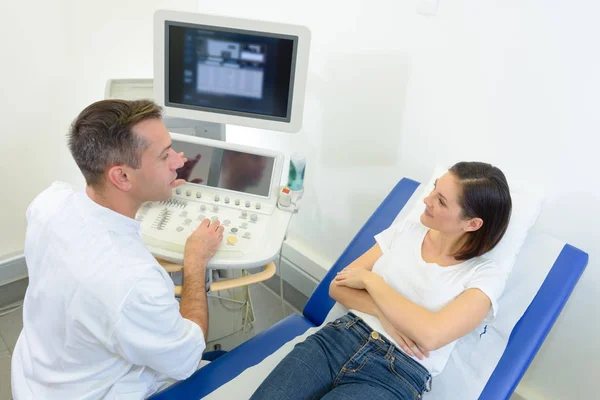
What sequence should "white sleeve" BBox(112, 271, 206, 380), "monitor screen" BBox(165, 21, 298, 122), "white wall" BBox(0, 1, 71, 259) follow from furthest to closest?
"white wall" BBox(0, 1, 71, 259) → "monitor screen" BBox(165, 21, 298, 122) → "white sleeve" BBox(112, 271, 206, 380)

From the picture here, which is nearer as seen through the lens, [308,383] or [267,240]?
[308,383]

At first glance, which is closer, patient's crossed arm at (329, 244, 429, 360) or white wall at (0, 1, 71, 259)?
patient's crossed arm at (329, 244, 429, 360)

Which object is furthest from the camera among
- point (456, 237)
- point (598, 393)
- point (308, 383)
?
point (598, 393)

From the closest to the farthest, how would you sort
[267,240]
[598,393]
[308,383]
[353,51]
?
[308,383] → [267,240] → [598,393] → [353,51]

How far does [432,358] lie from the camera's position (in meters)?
1.31

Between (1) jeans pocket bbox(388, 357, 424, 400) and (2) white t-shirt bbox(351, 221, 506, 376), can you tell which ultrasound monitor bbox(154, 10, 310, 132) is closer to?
(2) white t-shirt bbox(351, 221, 506, 376)

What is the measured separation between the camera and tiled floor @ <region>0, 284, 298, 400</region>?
201 cm

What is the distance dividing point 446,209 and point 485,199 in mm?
105

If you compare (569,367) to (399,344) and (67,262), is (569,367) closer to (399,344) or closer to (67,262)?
(399,344)

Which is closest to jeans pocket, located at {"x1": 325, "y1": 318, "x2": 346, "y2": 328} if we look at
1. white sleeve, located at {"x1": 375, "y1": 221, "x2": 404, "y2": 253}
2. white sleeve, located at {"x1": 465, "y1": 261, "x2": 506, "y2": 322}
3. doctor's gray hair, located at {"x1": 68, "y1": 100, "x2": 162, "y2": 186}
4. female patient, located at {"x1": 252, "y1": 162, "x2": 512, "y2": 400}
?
female patient, located at {"x1": 252, "y1": 162, "x2": 512, "y2": 400}

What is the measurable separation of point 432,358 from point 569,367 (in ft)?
2.33

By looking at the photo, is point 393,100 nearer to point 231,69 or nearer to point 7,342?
point 231,69

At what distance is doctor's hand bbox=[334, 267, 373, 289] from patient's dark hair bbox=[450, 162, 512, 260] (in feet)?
1.09

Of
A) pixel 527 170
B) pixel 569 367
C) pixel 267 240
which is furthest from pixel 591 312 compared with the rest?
pixel 267 240
